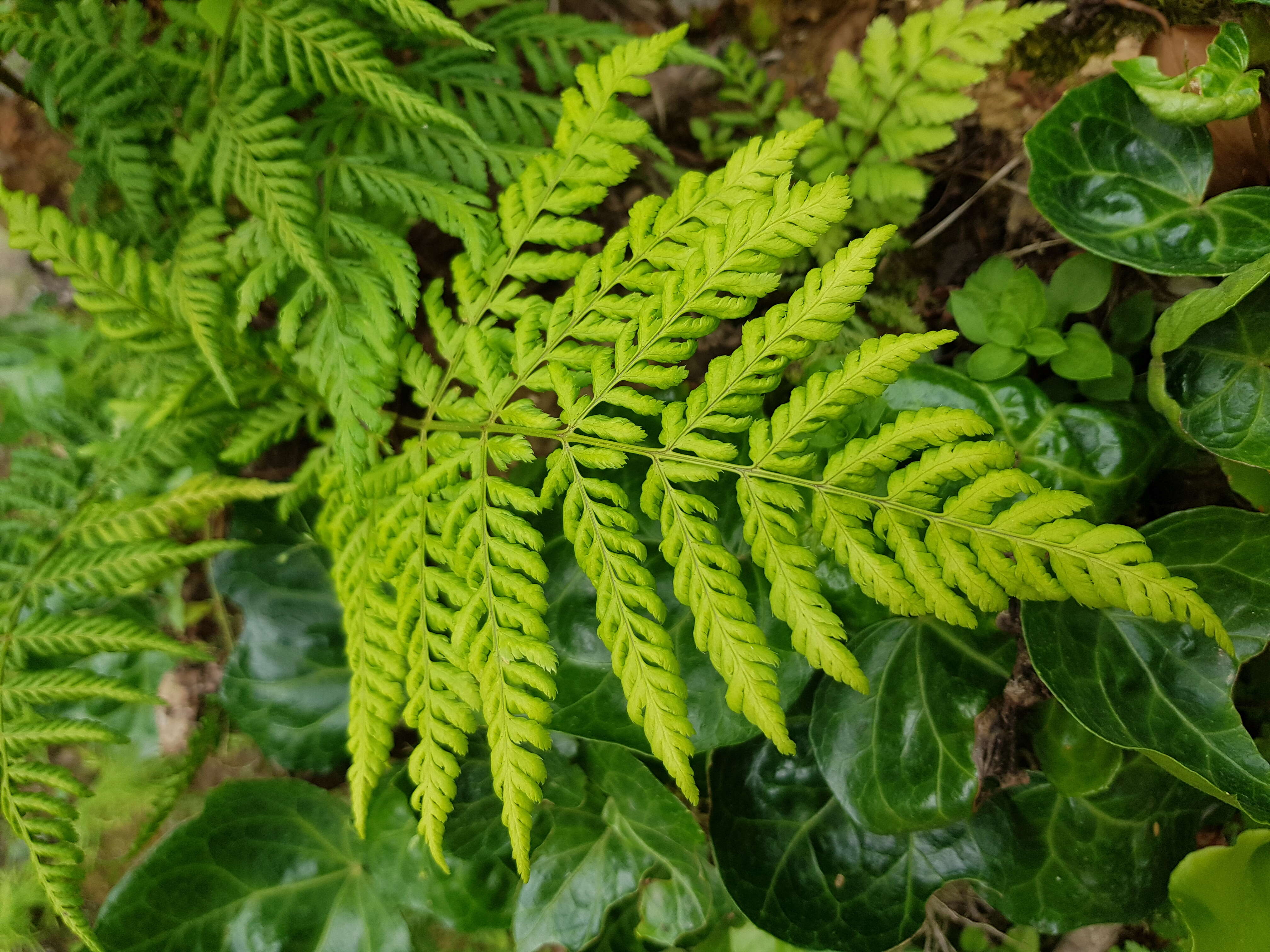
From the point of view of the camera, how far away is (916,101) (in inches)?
76.0

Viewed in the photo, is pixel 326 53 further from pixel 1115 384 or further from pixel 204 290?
pixel 1115 384

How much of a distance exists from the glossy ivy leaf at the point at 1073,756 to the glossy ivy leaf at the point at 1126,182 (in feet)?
3.56

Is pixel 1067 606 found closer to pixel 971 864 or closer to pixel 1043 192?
pixel 971 864

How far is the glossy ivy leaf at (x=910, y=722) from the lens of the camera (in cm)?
A: 170

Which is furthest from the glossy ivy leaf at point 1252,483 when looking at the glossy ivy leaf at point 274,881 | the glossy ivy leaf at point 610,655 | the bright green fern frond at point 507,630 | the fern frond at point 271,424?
the glossy ivy leaf at point 274,881

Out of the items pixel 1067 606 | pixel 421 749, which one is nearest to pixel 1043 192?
pixel 1067 606

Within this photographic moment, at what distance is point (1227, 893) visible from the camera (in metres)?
1.63

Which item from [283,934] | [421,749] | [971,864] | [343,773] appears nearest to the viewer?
[421,749]

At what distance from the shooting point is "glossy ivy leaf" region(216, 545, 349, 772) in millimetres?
2281

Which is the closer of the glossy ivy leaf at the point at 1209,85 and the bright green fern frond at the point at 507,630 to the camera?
the bright green fern frond at the point at 507,630

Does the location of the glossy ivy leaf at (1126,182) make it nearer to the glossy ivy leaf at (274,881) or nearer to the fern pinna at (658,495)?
the fern pinna at (658,495)

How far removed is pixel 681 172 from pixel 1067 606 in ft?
5.23

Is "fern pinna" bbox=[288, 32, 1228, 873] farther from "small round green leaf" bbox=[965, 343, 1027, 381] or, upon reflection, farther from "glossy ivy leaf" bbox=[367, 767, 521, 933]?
"glossy ivy leaf" bbox=[367, 767, 521, 933]

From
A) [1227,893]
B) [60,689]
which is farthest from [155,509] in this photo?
[1227,893]
